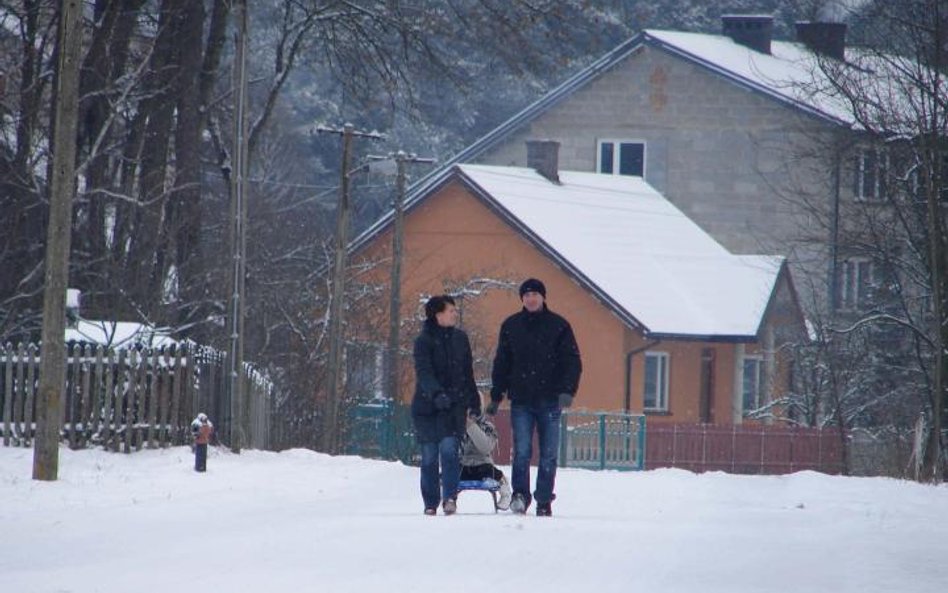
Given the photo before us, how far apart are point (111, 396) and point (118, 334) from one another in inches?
134

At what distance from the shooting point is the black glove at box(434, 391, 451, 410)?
46.9 feet

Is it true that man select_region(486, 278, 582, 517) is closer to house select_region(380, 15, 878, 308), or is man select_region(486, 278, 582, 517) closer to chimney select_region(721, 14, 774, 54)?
house select_region(380, 15, 878, 308)

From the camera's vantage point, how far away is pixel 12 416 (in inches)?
821

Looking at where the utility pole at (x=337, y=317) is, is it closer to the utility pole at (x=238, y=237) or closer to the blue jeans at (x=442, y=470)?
the utility pole at (x=238, y=237)

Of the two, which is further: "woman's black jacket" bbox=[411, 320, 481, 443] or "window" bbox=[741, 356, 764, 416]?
"window" bbox=[741, 356, 764, 416]

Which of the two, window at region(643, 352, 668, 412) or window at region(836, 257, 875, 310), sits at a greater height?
window at region(836, 257, 875, 310)

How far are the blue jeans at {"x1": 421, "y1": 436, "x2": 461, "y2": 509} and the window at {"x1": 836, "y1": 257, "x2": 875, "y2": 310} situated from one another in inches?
1238

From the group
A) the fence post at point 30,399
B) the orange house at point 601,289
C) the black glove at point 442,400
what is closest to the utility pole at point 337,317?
the orange house at point 601,289

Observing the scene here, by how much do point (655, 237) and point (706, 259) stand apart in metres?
1.38

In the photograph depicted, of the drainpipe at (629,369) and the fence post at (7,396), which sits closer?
the fence post at (7,396)

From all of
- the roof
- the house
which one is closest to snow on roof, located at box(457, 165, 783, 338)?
the house

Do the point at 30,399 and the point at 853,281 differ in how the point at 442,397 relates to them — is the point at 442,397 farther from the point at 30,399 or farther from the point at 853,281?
the point at 853,281

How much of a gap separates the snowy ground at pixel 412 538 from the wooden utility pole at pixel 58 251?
46cm

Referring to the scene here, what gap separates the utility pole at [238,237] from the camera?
858 inches
